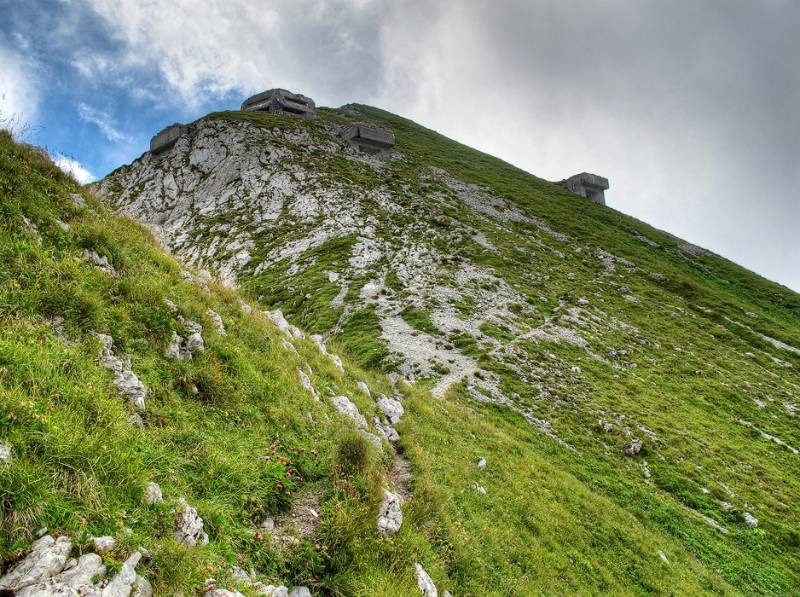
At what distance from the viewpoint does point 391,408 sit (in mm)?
16172

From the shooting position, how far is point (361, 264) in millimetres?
44250

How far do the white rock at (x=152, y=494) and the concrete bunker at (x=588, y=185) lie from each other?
106 metres

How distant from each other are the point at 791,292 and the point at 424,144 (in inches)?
2896

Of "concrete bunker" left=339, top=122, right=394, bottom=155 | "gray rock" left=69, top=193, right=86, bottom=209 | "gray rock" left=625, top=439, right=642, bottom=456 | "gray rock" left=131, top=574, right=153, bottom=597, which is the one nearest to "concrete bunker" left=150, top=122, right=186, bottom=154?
"concrete bunker" left=339, top=122, right=394, bottom=155

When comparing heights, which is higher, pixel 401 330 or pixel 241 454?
pixel 401 330

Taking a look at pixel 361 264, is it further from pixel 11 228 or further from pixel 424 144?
pixel 424 144

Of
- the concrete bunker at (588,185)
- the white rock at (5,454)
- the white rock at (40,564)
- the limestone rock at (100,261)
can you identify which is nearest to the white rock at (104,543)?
→ the white rock at (40,564)

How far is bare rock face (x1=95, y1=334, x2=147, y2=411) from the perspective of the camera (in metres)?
7.05

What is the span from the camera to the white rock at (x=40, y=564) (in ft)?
12.4

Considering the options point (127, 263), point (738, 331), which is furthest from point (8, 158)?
point (738, 331)

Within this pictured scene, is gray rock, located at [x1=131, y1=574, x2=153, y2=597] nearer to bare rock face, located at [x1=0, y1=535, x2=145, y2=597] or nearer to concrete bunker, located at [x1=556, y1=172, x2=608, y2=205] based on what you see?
bare rock face, located at [x1=0, y1=535, x2=145, y2=597]

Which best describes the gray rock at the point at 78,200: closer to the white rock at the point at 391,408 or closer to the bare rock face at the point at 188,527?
the bare rock face at the point at 188,527

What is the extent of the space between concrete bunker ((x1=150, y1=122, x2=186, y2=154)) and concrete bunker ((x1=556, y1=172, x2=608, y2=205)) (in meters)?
83.8

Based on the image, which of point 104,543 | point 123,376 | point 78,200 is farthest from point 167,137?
point 104,543
